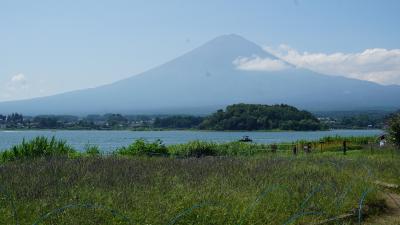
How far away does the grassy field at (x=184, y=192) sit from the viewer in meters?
8.18

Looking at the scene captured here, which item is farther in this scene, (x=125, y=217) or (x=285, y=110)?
(x=285, y=110)

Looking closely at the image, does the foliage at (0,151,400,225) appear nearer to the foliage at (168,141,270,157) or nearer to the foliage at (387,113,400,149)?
the foliage at (168,141,270,157)

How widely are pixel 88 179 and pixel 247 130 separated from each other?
79.5 m

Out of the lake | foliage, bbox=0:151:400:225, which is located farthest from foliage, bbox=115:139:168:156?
the lake

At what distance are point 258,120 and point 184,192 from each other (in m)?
80.8

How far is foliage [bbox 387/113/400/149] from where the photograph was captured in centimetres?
2423

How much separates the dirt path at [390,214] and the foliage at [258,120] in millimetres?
77024

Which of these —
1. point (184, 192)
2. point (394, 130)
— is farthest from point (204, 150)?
point (184, 192)

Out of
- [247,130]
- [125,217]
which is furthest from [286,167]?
[247,130]

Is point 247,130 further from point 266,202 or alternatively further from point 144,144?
point 266,202

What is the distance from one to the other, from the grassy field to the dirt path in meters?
0.18

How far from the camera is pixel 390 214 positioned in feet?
36.1

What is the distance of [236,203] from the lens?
920 cm

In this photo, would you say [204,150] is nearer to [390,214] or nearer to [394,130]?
[394,130]
